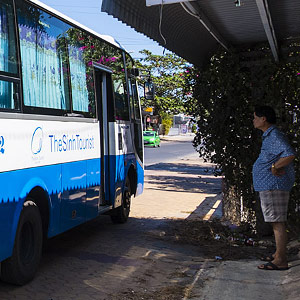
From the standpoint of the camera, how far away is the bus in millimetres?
5637

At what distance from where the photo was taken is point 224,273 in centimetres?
669

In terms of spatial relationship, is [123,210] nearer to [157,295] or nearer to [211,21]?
[211,21]

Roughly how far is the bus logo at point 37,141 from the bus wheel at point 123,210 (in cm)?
408

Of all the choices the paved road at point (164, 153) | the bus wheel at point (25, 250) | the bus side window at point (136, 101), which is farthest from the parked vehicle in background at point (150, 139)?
the bus wheel at point (25, 250)

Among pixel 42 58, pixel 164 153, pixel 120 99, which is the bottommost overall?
pixel 164 153

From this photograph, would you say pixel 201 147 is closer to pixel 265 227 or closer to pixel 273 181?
pixel 265 227

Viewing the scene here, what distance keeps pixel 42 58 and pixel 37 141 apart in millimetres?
1053

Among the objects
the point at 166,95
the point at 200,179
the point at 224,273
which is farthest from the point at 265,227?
the point at 166,95

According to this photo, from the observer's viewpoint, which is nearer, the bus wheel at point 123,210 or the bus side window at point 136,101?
the bus wheel at point 123,210

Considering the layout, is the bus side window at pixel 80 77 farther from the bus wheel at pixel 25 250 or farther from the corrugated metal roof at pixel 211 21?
the bus wheel at pixel 25 250

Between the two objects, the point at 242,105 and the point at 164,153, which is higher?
the point at 242,105

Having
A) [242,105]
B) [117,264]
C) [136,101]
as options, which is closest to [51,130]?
[117,264]

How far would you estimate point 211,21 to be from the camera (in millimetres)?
7457

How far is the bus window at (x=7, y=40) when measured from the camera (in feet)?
18.3
